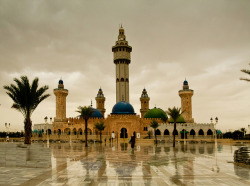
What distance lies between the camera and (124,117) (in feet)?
196

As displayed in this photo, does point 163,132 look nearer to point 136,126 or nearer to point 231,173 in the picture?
point 136,126

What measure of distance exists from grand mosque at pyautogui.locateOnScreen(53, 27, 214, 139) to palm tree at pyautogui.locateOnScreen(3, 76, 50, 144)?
36.2m

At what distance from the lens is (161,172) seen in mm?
12273

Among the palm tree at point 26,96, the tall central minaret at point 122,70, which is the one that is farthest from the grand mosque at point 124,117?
the palm tree at point 26,96

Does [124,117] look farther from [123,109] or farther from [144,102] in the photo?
[144,102]

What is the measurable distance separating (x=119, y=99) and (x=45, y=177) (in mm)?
60661

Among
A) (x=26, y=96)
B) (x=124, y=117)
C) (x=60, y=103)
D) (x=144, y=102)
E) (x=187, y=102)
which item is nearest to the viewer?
(x=26, y=96)

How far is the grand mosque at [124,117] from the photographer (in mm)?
59812

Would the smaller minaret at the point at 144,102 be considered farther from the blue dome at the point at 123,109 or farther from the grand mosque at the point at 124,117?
the blue dome at the point at 123,109

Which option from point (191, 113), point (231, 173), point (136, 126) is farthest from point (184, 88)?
point (231, 173)

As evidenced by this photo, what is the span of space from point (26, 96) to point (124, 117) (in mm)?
39718

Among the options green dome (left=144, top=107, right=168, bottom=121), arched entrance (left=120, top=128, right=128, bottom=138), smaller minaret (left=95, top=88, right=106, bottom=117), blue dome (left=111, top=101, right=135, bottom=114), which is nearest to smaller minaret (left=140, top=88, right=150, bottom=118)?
smaller minaret (left=95, top=88, right=106, bottom=117)

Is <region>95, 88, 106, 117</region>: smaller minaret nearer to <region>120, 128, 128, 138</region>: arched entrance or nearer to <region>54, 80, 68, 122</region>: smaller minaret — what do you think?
<region>54, 80, 68, 122</region>: smaller minaret

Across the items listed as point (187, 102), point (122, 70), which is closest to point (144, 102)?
point (187, 102)
